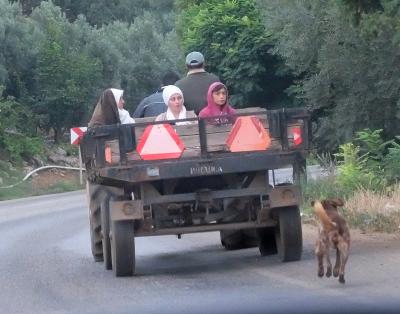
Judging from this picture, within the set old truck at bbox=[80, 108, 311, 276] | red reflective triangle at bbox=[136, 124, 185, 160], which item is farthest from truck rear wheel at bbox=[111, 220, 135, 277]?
red reflective triangle at bbox=[136, 124, 185, 160]

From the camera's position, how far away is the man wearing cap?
1334 cm

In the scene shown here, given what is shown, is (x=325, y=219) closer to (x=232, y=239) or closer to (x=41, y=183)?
(x=232, y=239)

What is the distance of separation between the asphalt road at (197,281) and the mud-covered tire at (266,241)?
129 mm

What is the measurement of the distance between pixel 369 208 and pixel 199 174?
530 cm

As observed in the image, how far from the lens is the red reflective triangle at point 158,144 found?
38.1 feet

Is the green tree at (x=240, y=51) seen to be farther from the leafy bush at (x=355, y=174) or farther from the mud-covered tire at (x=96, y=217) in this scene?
the mud-covered tire at (x=96, y=217)

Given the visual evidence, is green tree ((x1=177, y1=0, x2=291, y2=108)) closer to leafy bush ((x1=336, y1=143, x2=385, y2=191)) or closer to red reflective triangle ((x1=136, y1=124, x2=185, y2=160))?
leafy bush ((x1=336, y1=143, x2=385, y2=191))

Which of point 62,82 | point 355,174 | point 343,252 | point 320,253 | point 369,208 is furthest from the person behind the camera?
point 62,82

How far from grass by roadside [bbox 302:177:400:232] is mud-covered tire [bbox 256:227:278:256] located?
2.20m

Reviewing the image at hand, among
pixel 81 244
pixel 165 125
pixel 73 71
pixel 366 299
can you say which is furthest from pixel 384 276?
pixel 73 71

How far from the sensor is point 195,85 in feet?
44.1

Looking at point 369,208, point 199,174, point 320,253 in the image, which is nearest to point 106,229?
point 199,174

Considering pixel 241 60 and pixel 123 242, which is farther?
pixel 241 60

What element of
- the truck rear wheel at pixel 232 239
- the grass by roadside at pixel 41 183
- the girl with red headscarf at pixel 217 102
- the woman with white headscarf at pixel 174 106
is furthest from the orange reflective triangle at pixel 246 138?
the grass by roadside at pixel 41 183
